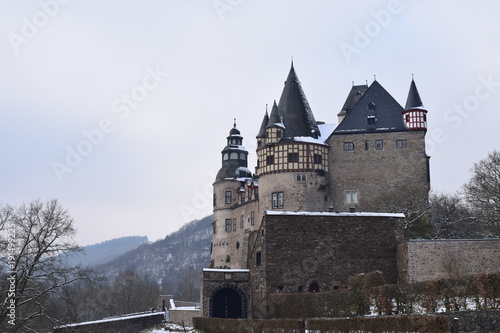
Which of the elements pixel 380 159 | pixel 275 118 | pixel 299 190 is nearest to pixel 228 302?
pixel 299 190

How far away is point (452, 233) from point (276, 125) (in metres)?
16.9

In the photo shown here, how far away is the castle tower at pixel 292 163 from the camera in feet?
196

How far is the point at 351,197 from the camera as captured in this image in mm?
61438

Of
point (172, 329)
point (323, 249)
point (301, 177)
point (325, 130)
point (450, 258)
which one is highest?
point (325, 130)

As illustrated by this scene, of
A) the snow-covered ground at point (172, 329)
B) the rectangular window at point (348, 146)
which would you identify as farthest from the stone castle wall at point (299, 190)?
the snow-covered ground at point (172, 329)

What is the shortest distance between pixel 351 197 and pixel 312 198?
12.4 feet

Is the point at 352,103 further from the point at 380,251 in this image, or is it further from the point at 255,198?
the point at 380,251

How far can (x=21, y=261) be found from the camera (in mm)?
39719

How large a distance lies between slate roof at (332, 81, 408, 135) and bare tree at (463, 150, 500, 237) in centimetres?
841

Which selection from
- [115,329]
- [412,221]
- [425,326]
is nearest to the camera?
[425,326]

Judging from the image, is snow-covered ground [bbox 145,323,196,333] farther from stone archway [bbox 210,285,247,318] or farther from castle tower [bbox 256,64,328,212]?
castle tower [bbox 256,64,328,212]

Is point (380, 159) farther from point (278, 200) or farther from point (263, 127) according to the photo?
Answer: point (263, 127)

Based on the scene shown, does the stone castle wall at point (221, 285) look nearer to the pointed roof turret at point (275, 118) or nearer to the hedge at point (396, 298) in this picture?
the hedge at point (396, 298)

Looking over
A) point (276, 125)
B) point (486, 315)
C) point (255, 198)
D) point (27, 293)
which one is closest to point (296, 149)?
point (276, 125)
